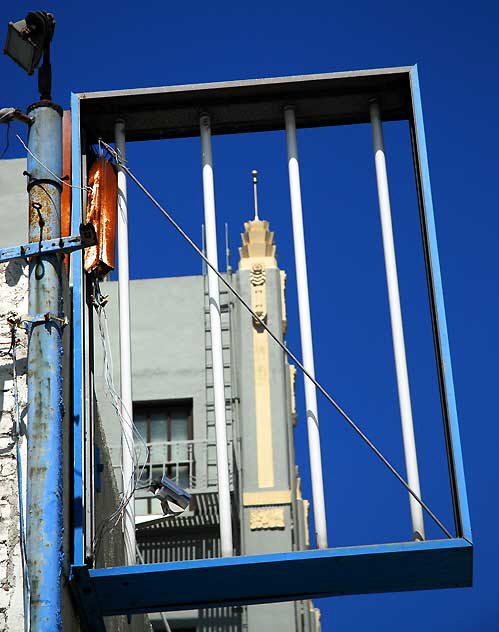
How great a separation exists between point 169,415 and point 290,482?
3.42 m

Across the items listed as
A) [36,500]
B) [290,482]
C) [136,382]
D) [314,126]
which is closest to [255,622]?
[290,482]

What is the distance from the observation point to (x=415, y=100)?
39.9ft

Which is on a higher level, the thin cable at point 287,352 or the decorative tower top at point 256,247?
the decorative tower top at point 256,247

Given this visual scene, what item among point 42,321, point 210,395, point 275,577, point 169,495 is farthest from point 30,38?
point 210,395

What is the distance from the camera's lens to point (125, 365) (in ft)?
39.1

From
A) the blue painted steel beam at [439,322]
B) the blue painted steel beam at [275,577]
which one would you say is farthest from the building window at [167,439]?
the blue painted steel beam at [275,577]

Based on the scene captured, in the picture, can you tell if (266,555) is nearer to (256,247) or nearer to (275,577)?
(275,577)

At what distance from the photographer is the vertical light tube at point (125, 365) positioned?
1143 centimetres

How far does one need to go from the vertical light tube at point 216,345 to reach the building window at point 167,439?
826 inches

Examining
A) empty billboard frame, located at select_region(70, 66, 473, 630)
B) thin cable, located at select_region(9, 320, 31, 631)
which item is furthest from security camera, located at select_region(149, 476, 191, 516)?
thin cable, located at select_region(9, 320, 31, 631)

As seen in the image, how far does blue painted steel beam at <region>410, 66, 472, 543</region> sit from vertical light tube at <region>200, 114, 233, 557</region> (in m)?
A: 1.69

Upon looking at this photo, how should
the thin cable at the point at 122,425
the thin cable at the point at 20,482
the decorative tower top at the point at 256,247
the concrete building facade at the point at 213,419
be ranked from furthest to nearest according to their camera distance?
the decorative tower top at the point at 256,247
the concrete building facade at the point at 213,419
the thin cable at the point at 122,425
the thin cable at the point at 20,482

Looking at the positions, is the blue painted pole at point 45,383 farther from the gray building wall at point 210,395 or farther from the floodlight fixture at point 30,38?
the gray building wall at point 210,395

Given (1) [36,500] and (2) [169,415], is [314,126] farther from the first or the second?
(2) [169,415]
